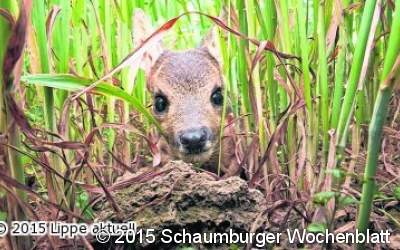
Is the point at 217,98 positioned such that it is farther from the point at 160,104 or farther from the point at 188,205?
the point at 188,205

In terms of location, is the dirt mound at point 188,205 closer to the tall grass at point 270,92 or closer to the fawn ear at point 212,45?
the tall grass at point 270,92

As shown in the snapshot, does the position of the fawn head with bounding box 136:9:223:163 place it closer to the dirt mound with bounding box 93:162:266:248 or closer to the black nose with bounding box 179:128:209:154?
the black nose with bounding box 179:128:209:154

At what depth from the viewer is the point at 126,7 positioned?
8.42 feet

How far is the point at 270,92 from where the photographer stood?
2.12 m

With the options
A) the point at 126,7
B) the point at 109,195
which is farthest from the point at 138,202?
the point at 126,7

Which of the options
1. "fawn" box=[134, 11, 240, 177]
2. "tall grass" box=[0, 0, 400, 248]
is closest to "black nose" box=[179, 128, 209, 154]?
"fawn" box=[134, 11, 240, 177]

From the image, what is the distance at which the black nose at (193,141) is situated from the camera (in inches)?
96.3

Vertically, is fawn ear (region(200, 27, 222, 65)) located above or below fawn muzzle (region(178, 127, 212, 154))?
above

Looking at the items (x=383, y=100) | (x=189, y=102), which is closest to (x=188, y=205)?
(x=383, y=100)

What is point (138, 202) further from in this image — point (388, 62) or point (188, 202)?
point (388, 62)

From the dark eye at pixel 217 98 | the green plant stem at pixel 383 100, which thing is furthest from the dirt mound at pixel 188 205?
the dark eye at pixel 217 98

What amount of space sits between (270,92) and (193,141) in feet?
1.47

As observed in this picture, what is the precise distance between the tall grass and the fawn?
0.10 meters

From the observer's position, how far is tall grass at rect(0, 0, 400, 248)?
1531 millimetres
